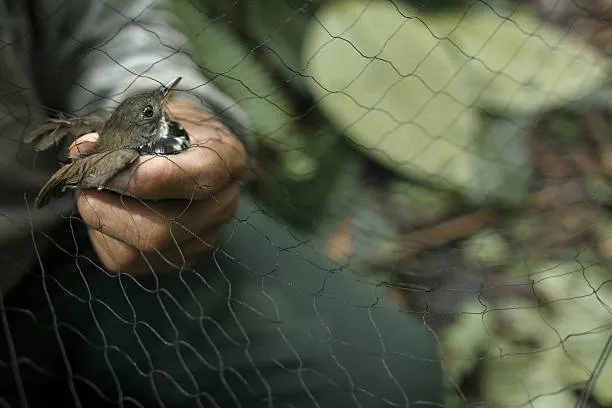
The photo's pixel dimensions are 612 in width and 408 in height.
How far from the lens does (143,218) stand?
2.30ft

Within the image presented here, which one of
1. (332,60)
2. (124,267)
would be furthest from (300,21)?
(124,267)

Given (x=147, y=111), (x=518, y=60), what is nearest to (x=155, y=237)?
(x=147, y=111)

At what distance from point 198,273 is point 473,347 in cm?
53

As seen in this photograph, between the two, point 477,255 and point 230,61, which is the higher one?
point 230,61

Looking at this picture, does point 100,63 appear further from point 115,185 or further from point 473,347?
point 473,347

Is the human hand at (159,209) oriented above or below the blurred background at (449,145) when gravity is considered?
below

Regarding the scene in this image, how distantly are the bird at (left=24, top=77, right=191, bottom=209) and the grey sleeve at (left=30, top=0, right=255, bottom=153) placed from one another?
0.47 ft

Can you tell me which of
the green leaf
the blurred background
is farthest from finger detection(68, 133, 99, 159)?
the green leaf

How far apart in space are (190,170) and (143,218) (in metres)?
0.06

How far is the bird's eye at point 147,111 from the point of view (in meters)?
0.73

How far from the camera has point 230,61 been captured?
116 centimetres

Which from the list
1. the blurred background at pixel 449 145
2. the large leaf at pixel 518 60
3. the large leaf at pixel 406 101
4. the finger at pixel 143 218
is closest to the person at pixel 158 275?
the finger at pixel 143 218

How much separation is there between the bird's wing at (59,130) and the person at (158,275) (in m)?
0.01

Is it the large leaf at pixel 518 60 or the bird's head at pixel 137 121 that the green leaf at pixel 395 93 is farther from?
the bird's head at pixel 137 121
